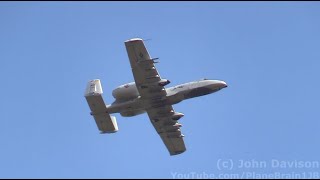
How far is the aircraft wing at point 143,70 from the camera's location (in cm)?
6588

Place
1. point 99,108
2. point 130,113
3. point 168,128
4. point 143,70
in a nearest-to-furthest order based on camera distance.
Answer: point 143,70
point 99,108
point 130,113
point 168,128

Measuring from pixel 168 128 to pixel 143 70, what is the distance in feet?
33.2

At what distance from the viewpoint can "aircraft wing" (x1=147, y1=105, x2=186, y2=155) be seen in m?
71.7

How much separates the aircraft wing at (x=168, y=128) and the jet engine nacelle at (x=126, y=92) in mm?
2735

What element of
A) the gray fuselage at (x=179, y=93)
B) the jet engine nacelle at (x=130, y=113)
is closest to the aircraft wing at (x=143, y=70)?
the gray fuselage at (x=179, y=93)

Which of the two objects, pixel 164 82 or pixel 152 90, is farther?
pixel 152 90

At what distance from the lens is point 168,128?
74688mm

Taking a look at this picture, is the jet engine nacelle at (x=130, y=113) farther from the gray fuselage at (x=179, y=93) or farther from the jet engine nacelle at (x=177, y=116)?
the jet engine nacelle at (x=177, y=116)

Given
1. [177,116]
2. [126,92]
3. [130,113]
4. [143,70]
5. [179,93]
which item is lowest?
[177,116]

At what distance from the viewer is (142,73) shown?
2655 inches

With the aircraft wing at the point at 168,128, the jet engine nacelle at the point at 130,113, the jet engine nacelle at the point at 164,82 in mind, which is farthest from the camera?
the aircraft wing at the point at 168,128

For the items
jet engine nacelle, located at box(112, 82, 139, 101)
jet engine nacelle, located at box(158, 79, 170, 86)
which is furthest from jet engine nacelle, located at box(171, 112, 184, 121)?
jet engine nacelle, located at box(158, 79, 170, 86)

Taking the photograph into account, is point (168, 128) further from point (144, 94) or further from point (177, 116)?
point (144, 94)

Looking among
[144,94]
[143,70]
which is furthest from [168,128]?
[143,70]
